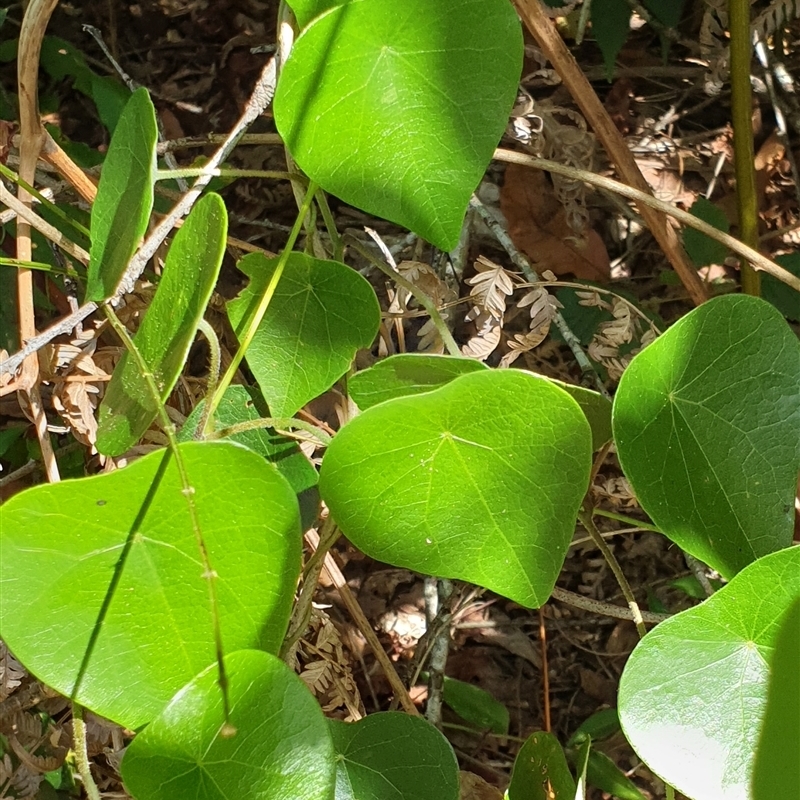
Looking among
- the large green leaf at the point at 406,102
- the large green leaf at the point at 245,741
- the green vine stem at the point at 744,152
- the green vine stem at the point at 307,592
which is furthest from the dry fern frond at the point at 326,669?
the green vine stem at the point at 744,152

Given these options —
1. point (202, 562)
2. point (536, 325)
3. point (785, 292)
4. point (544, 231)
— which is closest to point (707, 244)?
point (785, 292)

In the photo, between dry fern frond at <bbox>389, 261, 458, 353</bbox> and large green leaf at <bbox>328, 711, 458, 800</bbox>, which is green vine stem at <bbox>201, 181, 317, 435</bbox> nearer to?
dry fern frond at <bbox>389, 261, 458, 353</bbox>

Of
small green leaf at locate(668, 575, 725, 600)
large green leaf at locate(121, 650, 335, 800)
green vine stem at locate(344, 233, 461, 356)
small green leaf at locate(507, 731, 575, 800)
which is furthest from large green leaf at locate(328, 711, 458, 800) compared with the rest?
small green leaf at locate(668, 575, 725, 600)

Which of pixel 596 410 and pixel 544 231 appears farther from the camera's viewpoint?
pixel 544 231

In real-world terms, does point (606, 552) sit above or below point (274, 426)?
below

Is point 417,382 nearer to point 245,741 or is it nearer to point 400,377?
point 400,377

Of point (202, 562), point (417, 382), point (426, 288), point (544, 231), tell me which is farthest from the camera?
point (544, 231)

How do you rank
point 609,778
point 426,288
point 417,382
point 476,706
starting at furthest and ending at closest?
point 476,706 → point 609,778 → point 426,288 → point 417,382
